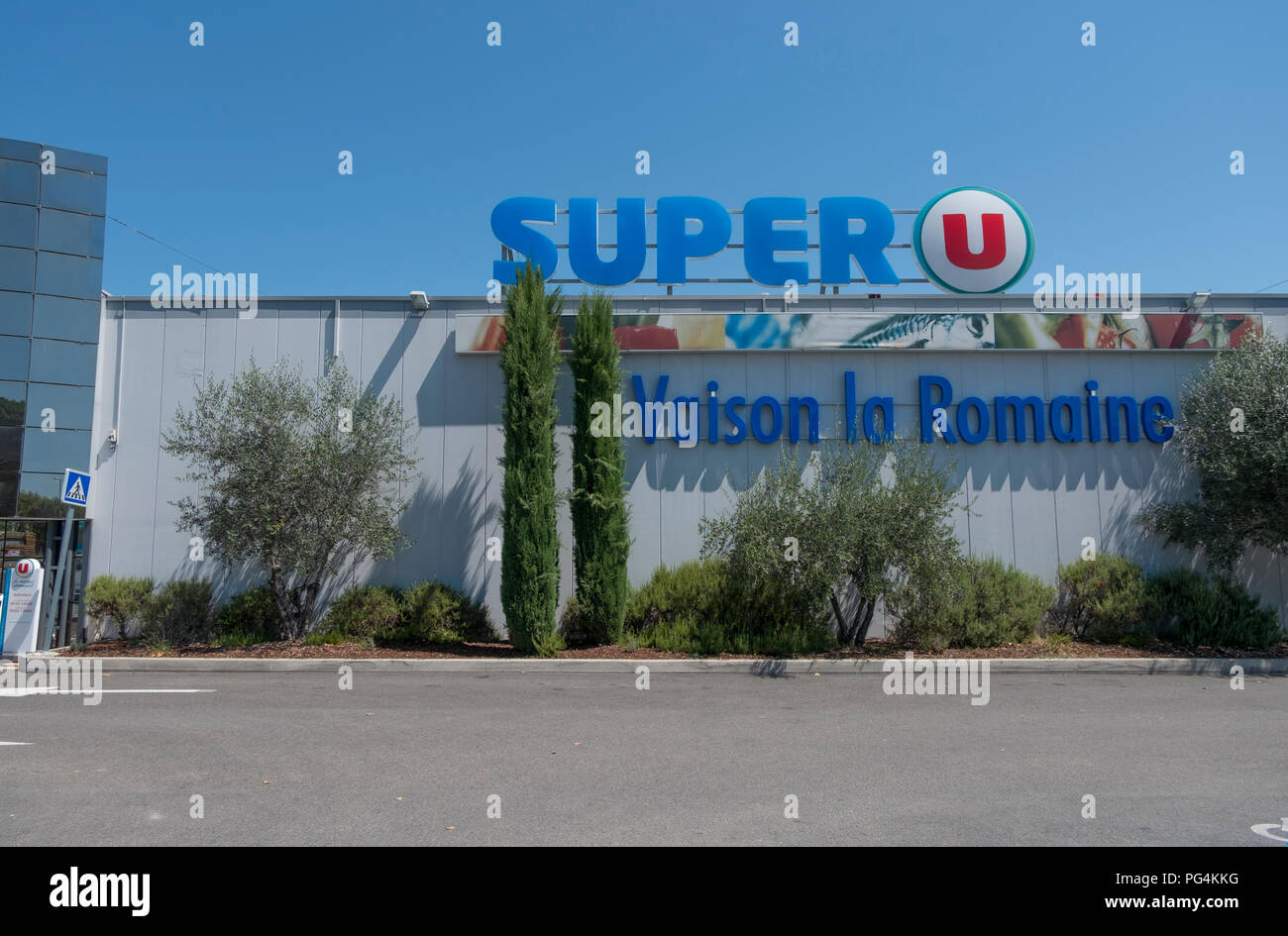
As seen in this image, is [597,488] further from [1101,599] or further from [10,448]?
[10,448]

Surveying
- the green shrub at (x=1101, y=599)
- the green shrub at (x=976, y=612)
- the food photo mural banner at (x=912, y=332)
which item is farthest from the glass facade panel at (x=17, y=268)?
the green shrub at (x=1101, y=599)

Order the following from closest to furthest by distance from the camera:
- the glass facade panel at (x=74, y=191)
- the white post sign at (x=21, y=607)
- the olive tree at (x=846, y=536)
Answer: the olive tree at (x=846, y=536)
the white post sign at (x=21, y=607)
the glass facade panel at (x=74, y=191)

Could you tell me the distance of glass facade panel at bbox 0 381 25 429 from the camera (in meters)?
14.2

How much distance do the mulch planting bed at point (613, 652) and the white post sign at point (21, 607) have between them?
0.66 metres

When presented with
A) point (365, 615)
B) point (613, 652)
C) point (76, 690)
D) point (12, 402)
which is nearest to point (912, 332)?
point (613, 652)

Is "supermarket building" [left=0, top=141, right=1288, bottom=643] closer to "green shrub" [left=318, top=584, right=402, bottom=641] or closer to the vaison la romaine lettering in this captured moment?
the vaison la romaine lettering

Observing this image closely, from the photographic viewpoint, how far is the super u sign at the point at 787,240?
50.6 feet

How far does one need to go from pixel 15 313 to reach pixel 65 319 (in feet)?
2.32

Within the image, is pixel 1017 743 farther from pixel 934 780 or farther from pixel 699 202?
pixel 699 202

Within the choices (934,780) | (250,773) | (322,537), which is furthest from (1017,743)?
(322,537)

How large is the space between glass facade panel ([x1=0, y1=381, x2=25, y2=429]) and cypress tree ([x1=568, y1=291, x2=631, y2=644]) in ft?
30.0

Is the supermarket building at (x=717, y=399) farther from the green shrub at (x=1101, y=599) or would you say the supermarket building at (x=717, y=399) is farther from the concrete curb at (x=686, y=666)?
the concrete curb at (x=686, y=666)

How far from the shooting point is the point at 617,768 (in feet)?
21.7

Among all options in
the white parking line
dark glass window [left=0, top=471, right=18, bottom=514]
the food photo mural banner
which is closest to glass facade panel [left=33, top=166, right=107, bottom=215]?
dark glass window [left=0, top=471, right=18, bottom=514]
